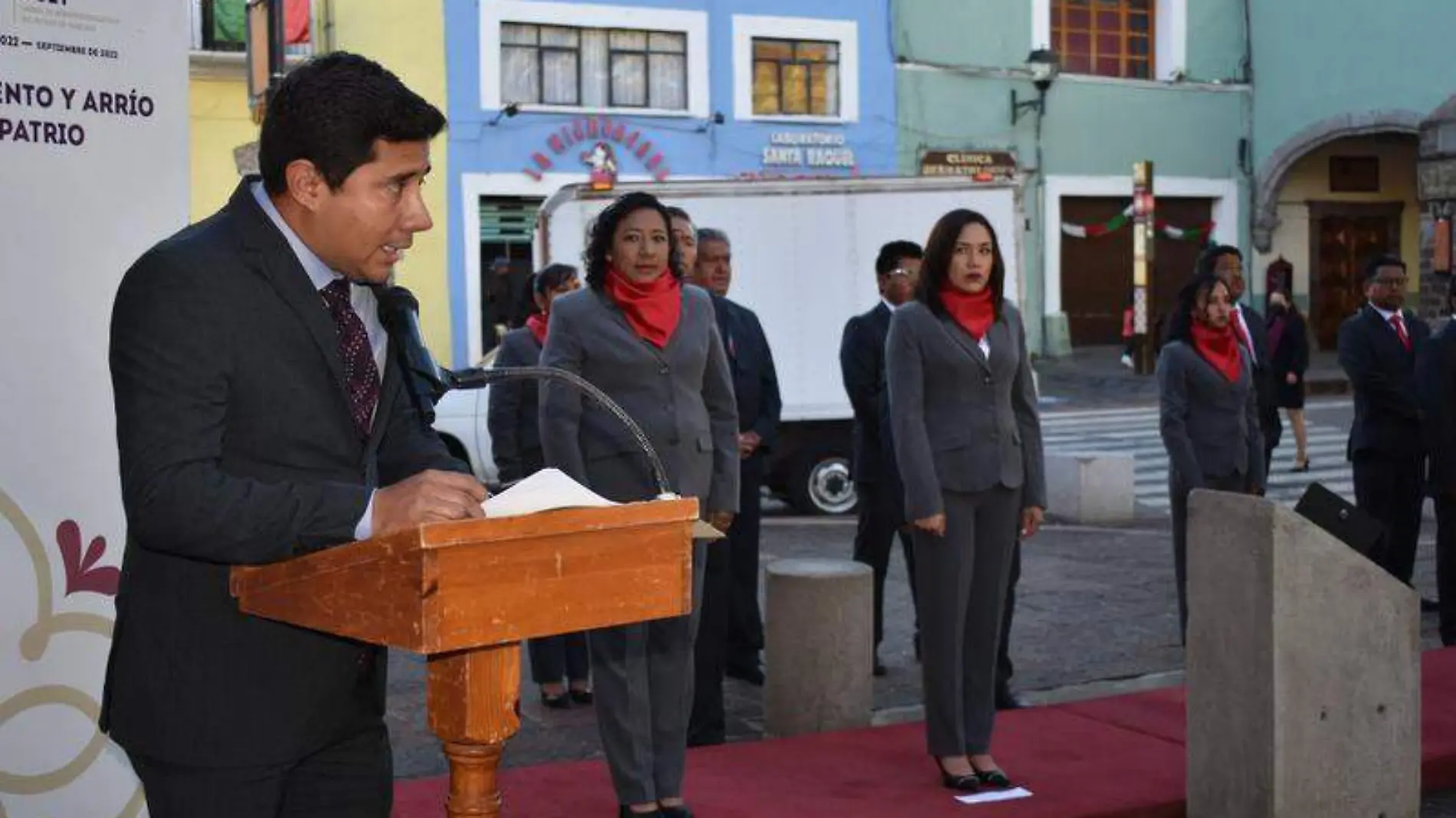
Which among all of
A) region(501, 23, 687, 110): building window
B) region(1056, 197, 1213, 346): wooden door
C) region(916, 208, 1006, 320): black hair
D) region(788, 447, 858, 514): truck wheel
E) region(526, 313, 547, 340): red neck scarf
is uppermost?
region(501, 23, 687, 110): building window

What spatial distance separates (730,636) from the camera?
8.32m

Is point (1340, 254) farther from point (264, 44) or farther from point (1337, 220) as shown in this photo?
point (264, 44)

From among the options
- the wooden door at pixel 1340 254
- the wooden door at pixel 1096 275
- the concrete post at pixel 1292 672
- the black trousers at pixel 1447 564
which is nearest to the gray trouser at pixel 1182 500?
the black trousers at pixel 1447 564

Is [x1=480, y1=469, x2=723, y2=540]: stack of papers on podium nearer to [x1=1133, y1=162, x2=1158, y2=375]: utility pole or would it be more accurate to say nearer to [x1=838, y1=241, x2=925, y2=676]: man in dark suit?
[x1=838, y1=241, x2=925, y2=676]: man in dark suit

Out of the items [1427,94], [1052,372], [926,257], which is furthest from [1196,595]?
[1427,94]

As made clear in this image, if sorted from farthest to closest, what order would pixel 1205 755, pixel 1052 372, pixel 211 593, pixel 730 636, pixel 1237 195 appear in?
pixel 1237 195 → pixel 1052 372 → pixel 730 636 → pixel 1205 755 → pixel 211 593

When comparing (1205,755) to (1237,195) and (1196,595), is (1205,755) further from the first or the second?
(1237,195)

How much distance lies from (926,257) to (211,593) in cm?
380

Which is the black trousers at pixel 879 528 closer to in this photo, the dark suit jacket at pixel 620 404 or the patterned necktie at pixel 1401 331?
the dark suit jacket at pixel 620 404

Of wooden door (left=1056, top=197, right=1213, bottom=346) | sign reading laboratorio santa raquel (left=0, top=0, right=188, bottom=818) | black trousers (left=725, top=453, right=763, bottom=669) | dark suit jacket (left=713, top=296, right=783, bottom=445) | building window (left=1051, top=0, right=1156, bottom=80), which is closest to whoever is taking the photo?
sign reading laboratorio santa raquel (left=0, top=0, right=188, bottom=818)

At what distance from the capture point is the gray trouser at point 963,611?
5918mm

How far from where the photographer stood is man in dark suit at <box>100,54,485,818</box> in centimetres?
262

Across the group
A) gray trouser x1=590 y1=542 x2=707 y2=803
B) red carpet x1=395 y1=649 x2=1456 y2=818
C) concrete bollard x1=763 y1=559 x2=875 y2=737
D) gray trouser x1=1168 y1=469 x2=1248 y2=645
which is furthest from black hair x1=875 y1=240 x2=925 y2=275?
gray trouser x1=590 y1=542 x2=707 y2=803

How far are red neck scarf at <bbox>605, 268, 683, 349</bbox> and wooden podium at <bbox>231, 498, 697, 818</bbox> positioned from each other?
294 cm
